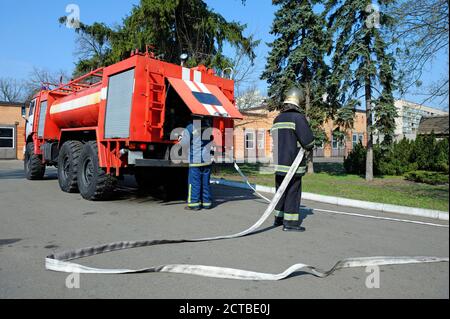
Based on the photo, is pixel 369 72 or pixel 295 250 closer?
pixel 295 250

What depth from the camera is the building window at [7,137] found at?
2652 cm

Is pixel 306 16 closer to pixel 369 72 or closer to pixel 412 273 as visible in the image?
pixel 369 72

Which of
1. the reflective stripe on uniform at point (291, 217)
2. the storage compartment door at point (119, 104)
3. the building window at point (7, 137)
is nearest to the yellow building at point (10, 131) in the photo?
the building window at point (7, 137)

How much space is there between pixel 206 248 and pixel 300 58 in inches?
602

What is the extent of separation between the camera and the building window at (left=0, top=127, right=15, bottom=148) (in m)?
26.5

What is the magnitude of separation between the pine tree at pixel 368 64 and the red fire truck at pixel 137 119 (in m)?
8.95

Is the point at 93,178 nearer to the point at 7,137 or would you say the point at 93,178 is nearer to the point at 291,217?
the point at 291,217

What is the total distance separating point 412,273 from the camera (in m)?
3.58

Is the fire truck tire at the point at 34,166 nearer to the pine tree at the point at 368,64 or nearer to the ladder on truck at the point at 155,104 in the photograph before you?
the ladder on truck at the point at 155,104

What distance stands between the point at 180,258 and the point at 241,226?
6.18ft

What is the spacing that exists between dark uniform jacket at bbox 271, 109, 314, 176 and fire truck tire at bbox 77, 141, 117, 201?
4086 mm

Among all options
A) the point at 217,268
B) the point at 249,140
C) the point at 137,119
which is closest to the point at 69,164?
the point at 137,119
